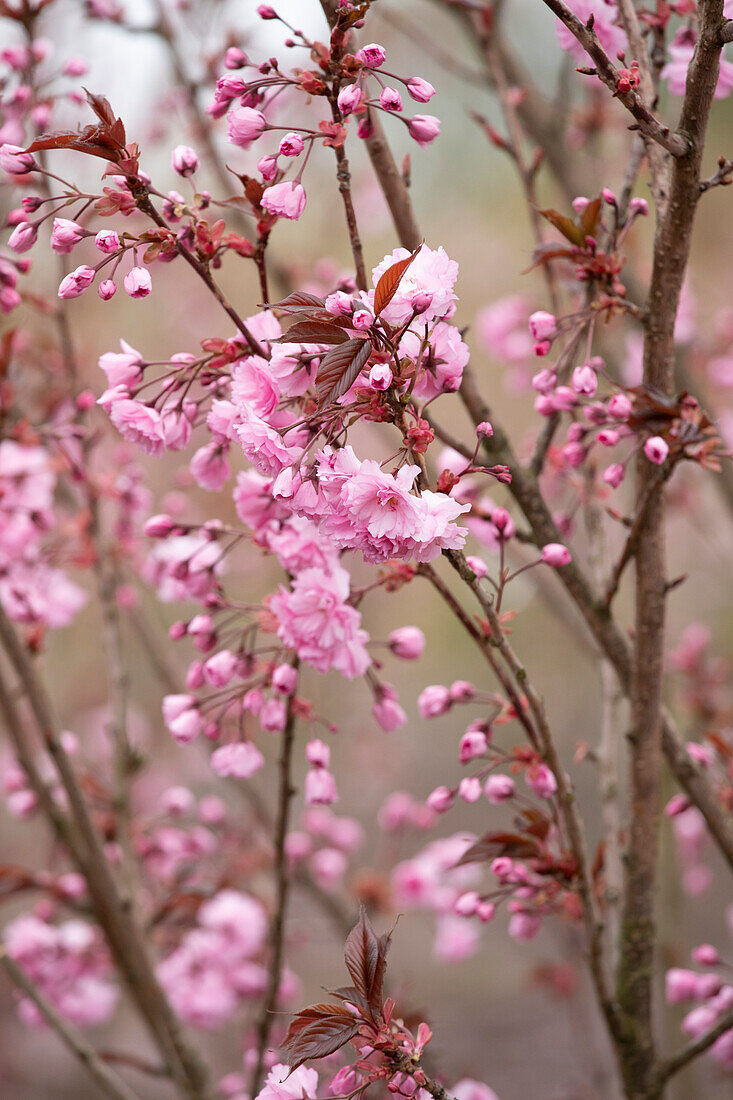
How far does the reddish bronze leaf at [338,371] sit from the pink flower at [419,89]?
354mm

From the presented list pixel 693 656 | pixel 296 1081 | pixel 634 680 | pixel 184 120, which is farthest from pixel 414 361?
pixel 184 120

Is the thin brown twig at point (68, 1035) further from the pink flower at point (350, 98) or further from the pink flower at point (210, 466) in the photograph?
the pink flower at point (350, 98)

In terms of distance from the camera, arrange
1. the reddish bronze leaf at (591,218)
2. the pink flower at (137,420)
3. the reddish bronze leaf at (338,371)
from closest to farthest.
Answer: the reddish bronze leaf at (338,371) < the pink flower at (137,420) < the reddish bronze leaf at (591,218)

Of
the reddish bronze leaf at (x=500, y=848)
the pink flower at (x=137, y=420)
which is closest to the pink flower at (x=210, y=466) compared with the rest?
the pink flower at (x=137, y=420)

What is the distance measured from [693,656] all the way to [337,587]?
173cm

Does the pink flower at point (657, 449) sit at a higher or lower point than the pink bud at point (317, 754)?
higher

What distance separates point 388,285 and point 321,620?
0.38m

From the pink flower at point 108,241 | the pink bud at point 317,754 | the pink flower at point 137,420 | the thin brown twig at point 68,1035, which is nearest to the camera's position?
the pink flower at point 108,241

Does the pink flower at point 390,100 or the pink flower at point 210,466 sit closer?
the pink flower at point 390,100

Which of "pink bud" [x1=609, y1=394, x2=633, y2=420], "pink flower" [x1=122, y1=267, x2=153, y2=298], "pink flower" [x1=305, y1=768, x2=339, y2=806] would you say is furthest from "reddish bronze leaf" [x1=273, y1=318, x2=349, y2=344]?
"pink flower" [x1=305, y1=768, x2=339, y2=806]

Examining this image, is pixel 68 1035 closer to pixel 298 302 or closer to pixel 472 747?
pixel 472 747

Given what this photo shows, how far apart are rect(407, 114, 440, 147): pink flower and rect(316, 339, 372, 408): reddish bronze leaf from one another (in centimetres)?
39

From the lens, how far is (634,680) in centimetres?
119

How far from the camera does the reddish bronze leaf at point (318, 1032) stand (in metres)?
0.82
